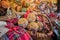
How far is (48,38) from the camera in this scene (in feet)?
6.38

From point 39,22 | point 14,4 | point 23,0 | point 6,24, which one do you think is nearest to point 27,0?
point 23,0

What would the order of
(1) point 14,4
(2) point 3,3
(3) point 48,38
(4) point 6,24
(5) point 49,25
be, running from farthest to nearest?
(1) point 14,4 < (2) point 3,3 < (5) point 49,25 < (3) point 48,38 < (4) point 6,24

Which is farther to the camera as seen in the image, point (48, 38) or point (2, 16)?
point (2, 16)

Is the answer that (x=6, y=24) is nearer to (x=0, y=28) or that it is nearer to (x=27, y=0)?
(x=0, y=28)

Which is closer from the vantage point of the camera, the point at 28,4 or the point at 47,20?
the point at 47,20

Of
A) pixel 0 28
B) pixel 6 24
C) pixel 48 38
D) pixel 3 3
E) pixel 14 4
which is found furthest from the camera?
pixel 14 4

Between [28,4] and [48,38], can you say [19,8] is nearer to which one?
[28,4]

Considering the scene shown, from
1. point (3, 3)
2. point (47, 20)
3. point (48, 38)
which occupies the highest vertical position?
point (3, 3)

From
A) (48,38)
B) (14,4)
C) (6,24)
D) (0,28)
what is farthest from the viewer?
(14,4)

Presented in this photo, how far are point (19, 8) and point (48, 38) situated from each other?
97 centimetres

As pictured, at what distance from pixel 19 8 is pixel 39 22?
803mm

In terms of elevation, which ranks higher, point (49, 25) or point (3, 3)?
point (3, 3)

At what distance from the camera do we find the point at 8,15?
7.40ft

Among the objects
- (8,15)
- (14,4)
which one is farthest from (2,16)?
(14,4)
